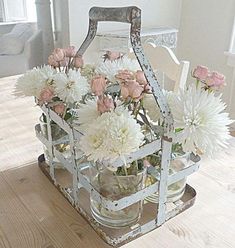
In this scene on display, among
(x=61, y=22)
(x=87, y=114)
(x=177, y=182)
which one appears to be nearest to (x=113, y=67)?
(x=87, y=114)

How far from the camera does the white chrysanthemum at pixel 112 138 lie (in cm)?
54

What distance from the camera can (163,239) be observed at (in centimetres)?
68

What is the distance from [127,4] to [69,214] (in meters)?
2.38

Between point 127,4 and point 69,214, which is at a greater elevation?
point 127,4

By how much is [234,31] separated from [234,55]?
192 mm

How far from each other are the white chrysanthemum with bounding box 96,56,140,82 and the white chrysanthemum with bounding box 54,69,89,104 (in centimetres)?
7

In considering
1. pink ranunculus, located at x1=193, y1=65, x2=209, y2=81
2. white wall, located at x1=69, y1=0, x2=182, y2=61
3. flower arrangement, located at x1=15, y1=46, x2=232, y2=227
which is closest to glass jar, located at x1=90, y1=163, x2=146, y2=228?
flower arrangement, located at x1=15, y1=46, x2=232, y2=227

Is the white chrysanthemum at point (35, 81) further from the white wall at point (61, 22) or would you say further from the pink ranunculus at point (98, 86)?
the white wall at point (61, 22)

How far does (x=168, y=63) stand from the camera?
4.22 feet

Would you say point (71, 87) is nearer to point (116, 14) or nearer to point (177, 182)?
point (116, 14)

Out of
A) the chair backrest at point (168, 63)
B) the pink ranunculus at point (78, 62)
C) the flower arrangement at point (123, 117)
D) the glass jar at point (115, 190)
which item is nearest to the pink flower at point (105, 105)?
the flower arrangement at point (123, 117)

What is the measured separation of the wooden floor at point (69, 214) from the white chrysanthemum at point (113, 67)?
1.08 ft

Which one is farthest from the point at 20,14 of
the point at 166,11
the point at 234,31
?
the point at 234,31

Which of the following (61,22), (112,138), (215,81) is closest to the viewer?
(112,138)
